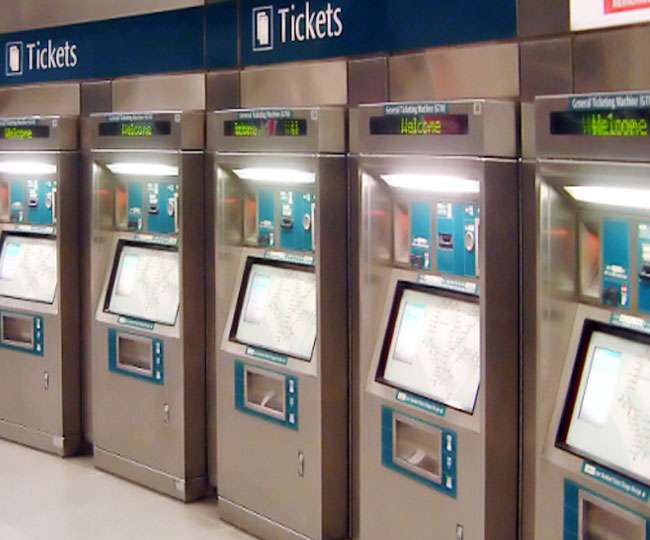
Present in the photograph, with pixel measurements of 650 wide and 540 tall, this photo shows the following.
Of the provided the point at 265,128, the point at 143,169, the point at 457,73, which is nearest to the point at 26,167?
the point at 143,169

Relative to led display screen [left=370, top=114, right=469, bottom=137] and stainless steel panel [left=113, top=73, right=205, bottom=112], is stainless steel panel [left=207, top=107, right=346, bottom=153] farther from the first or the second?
stainless steel panel [left=113, top=73, right=205, bottom=112]

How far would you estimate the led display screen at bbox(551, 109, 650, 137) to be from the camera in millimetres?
2779

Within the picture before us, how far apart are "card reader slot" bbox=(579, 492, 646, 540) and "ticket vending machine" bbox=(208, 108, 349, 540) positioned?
1.36 m

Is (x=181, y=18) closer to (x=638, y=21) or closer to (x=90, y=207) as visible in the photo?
(x=90, y=207)

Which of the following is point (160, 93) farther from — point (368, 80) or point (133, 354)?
point (368, 80)

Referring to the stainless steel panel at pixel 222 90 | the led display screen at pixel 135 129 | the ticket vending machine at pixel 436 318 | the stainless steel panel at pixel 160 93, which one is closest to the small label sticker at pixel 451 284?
the ticket vending machine at pixel 436 318

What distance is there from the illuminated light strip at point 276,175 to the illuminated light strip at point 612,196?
52.5 inches

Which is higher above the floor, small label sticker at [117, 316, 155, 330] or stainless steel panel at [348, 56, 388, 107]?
stainless steel panel at [348, 56, 388, 107]

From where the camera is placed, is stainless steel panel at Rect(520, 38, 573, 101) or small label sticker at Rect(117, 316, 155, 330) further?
small label sticker at Rect(117, 316, 155, 330)

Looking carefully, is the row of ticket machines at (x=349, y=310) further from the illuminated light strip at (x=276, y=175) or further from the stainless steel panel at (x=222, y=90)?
the stainless steel panel at (x=222, y=90)

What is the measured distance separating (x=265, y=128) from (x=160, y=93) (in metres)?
1.24

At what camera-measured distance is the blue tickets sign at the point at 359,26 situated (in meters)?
3.76

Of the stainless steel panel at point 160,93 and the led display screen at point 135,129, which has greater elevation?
the stainless steel panel at point 160,93

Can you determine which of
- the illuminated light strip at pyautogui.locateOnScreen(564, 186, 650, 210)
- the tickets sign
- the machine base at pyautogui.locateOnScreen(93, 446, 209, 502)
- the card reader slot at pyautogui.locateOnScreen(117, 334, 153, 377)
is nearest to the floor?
the machine base at pyautogui.locateOnScreen(93, 446, 209, 502)
